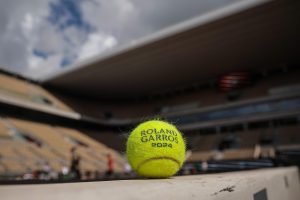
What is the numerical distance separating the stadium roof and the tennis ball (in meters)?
18.9

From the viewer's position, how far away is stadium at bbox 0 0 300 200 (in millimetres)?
20719

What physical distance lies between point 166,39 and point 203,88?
38.6 ft

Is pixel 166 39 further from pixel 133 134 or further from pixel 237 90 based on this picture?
pixel 133 134

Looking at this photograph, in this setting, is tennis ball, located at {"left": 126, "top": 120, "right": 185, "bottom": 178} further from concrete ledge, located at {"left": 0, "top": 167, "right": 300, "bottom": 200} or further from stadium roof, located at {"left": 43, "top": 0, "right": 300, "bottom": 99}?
stadium roof, located at {"left": 43, "top": 0, "right": 300, "bottom": 99}

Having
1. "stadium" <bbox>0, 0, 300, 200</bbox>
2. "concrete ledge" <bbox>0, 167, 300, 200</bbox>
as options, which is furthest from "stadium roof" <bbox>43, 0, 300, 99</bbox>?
"concrete ledge" <bbox>0, 167, 300, 200</bbox>

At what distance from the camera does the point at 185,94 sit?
34125 millimetres

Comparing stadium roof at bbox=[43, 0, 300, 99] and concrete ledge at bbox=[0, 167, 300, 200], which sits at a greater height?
stadium roof at bbox=[43, 0, 300, 99]

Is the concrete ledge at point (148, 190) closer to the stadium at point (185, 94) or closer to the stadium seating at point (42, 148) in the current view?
the stadium at point (185, 94)

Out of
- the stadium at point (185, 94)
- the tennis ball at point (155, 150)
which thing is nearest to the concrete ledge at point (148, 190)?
the tennis ball at point (155, 150)

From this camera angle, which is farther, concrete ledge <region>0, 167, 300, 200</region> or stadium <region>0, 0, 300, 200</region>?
stadium <region>0, 0, 300, 200</region>

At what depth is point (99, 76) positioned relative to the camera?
1156 inches

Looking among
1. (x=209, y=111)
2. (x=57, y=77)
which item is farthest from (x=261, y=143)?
(x=57, y=77)

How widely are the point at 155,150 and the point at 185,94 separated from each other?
3190 centimetres

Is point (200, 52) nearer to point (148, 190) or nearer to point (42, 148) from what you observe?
point (42, 148)
